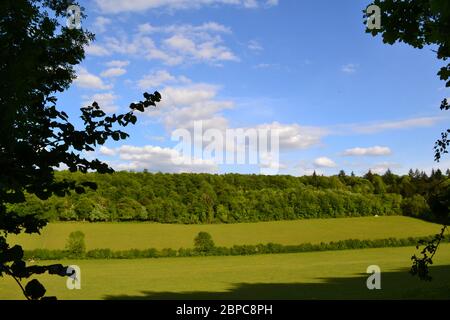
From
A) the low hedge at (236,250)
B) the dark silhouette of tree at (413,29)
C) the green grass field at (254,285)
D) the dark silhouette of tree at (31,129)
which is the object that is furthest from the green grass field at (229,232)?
the dark silhouette of tree at (31,129)

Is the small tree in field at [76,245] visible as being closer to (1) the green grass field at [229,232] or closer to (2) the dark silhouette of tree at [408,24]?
(1) the green grass field at [229,232]

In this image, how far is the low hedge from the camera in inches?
2282

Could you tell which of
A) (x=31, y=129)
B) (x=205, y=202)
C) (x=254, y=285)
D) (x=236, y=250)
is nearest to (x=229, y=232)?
(x=236, y=250)

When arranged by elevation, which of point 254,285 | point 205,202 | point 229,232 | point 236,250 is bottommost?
point 236,250

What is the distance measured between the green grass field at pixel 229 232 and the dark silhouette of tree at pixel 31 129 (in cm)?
6051

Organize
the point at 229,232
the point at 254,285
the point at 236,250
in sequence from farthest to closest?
the point at 229,232 < the point at 236,250 < the point at 254,285

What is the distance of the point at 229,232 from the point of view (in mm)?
71750

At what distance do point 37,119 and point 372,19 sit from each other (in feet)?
17.1

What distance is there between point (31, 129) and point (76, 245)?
58932 mm

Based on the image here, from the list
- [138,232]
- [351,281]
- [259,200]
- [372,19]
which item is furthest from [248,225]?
[372,19]

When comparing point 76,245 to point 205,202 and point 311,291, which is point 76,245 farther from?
point 311,291

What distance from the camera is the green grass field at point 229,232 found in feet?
208

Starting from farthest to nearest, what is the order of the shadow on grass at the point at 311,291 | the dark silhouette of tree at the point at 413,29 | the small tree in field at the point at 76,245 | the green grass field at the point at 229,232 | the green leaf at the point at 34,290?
the green grass field at the point at 229,232 < the small tree in field at the point at 76,245 < the shadow on grass at the point at 311,291 < the dark silhouette of tree at the point at 413,29 < the green leaf at the point at 34,290
